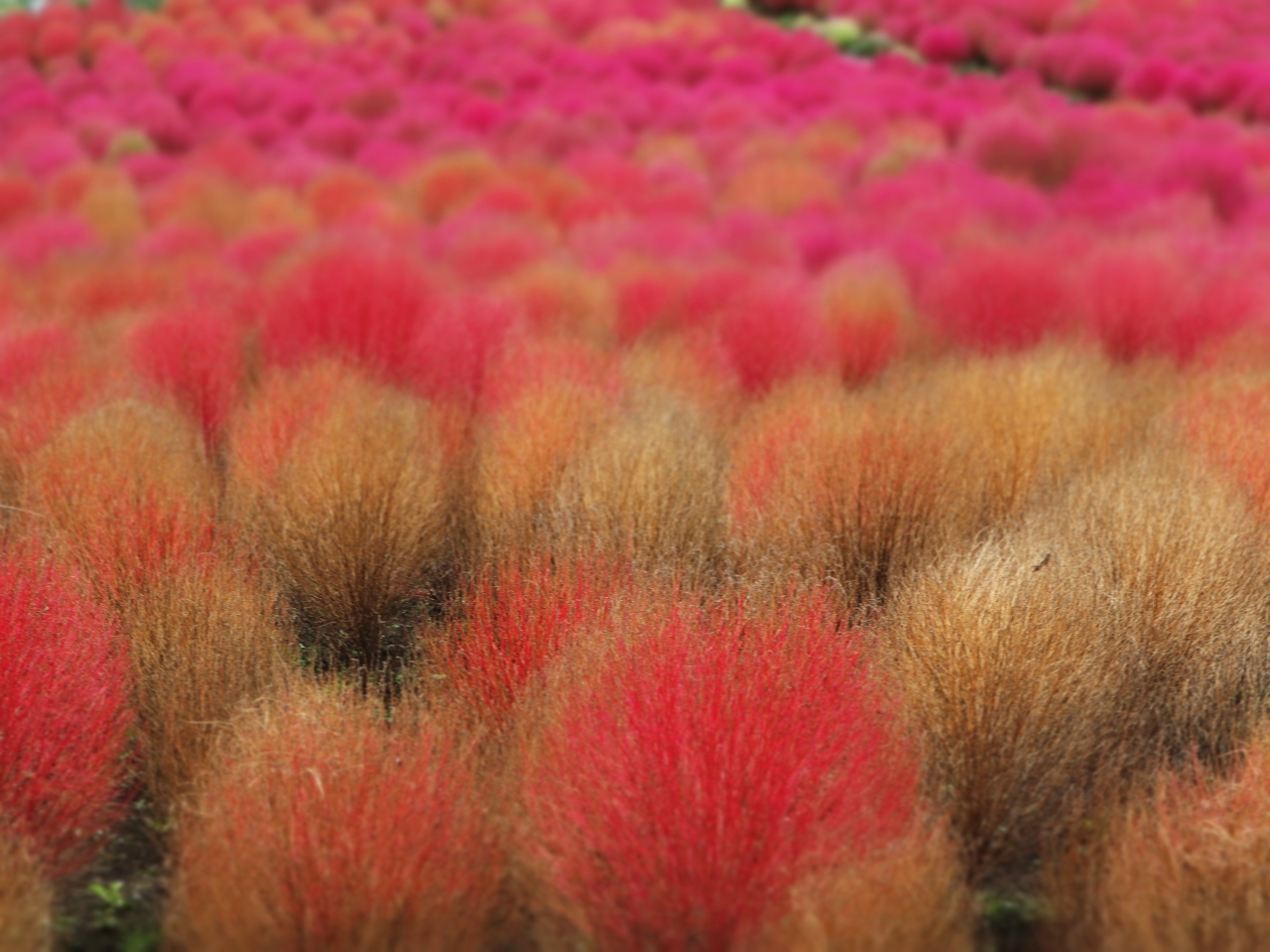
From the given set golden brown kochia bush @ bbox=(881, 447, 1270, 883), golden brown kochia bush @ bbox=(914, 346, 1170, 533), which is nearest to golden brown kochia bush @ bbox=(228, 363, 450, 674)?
golden brown kochia bush @ bbox=(881, 447, 1270, 883)

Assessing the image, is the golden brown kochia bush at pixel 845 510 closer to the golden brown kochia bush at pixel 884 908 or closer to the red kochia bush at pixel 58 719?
the golden brown kochia bush at pixel 884 908

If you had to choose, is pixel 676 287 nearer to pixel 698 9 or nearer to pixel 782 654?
pixel 782 654

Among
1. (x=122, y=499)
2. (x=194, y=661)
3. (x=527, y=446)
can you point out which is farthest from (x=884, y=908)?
(x=122, y=499)

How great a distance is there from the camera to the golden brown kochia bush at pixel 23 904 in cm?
234

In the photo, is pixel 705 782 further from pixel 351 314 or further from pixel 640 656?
pixel 351 314

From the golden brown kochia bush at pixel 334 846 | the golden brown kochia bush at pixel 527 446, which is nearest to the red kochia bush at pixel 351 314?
the golden brown kochia bush at pixel 527 446

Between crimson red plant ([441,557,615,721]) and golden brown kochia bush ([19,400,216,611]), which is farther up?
golden brown kochia bush ([19,400,216,611])

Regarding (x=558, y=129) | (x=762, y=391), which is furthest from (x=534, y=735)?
(x=558, y=129)

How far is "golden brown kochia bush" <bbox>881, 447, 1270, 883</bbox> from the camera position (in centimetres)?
303

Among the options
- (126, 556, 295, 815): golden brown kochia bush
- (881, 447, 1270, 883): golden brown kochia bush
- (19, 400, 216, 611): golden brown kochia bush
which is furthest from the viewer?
(19, 400, 216, 611): golden brown kochia bush

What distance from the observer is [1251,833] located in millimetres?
2516

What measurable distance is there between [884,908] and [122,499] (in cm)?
277

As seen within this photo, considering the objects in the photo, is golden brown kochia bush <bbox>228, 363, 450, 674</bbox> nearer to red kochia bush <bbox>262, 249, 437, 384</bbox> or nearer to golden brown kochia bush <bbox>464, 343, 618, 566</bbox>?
golden brown kochia bush <bbox>464, 343, 618, 566</bbox>

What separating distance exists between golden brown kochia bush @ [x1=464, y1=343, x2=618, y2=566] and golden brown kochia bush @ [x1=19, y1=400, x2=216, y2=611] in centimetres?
97
